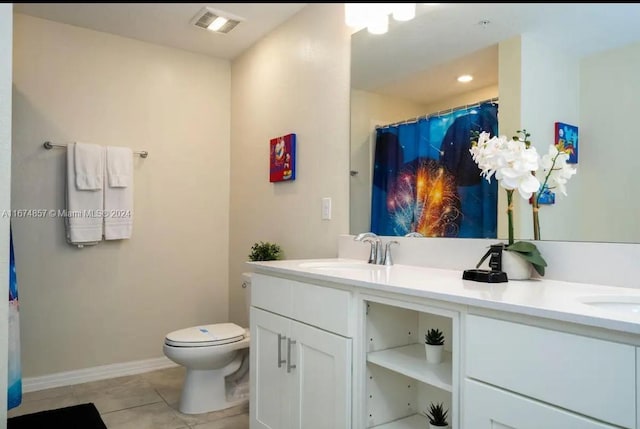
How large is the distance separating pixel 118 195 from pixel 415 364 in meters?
2.22

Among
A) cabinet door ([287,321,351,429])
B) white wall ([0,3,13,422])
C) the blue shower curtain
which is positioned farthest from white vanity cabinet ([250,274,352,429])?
the blue shower curtain

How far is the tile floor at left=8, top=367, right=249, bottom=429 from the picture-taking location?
2.24 metres

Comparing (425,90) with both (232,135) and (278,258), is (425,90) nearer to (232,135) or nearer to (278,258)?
(278,258)

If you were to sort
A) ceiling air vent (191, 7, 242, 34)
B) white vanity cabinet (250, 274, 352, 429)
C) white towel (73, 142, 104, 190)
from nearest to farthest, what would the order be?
ceiling air vent (191, 7, 242, 34), white vanity cabinet (250, 274, 352, 429), white towel (73, 142, 104, 190)

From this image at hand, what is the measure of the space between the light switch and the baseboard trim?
165cm

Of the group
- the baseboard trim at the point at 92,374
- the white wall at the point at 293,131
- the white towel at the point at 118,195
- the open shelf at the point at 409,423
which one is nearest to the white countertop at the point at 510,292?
the open shelf at the point at 409,423

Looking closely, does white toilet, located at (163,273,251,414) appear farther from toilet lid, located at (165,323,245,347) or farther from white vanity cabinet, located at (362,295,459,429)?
white vanity cabinet, located at (362,295,459,429)

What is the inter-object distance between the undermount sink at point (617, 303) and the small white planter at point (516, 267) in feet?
0.97

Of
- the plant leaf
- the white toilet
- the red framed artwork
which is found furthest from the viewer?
the red framed artwork

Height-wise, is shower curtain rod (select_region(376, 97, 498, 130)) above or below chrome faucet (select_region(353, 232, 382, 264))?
above

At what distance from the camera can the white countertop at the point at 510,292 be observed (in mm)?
873

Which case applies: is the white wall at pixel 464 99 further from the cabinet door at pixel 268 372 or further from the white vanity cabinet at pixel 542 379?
the cabinet door at pixel 268 372

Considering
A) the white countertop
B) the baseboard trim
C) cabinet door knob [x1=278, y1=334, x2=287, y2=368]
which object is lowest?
the baseboard trim

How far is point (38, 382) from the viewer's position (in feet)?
8.75
